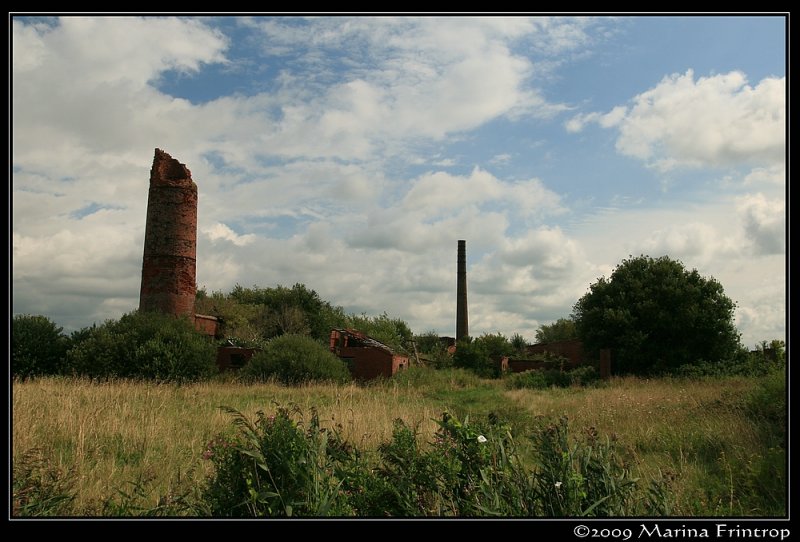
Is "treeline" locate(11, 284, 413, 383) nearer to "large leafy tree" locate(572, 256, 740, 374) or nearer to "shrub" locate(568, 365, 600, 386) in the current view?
"shrub" locate(568, 365, 600, 386)

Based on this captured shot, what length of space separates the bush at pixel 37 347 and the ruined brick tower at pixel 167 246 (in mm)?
4404

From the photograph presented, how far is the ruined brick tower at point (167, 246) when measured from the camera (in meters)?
24.7

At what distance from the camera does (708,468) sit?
297 inches

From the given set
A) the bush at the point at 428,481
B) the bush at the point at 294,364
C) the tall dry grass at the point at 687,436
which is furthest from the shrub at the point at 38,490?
the bush at the point at 294,364

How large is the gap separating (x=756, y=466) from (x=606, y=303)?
77.5 feet

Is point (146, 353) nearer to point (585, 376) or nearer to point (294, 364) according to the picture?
point (294, 364)

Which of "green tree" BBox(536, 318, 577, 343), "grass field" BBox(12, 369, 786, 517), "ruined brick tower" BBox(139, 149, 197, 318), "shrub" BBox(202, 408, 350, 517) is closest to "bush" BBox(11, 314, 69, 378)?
"ruined brick tower" BBox(139, 149, 197, 318)

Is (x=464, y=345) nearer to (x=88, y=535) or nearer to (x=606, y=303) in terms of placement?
(x=606, y=303)

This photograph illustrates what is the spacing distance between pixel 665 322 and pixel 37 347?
27553mm

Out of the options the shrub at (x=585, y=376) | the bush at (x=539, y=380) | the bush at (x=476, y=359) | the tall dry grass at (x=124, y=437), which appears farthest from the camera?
the bush at (x=476, y=359)

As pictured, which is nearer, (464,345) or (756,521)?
Result: (756,521)

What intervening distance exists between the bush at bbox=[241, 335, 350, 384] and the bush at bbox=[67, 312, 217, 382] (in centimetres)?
199

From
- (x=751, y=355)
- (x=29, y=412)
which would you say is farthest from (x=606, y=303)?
(x=29, y=412)

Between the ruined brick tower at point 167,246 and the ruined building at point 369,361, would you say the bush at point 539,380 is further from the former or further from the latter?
the ruined brick tower at point 167,246
